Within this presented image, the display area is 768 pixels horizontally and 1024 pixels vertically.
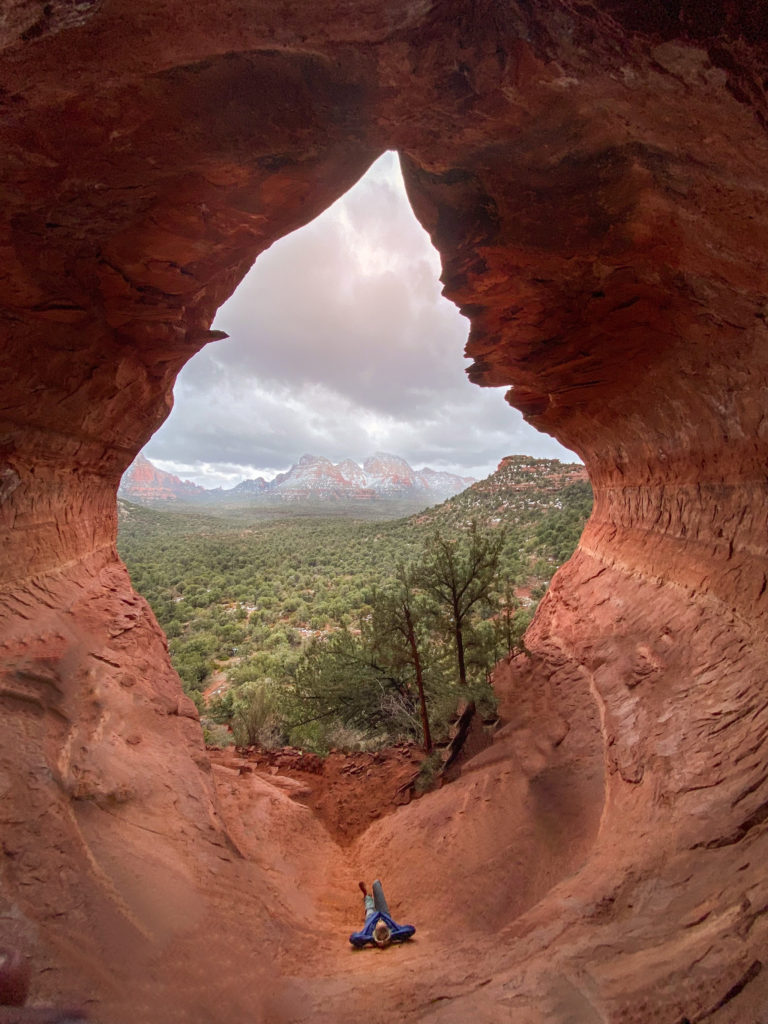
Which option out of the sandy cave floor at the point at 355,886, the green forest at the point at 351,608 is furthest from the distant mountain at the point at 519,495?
the sandy cave floor at the point at 355,886

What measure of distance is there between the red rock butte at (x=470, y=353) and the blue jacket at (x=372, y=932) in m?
0.37

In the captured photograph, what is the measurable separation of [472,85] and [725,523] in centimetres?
690

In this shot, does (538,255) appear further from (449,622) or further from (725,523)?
(449,622)

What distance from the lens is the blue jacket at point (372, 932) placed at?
5734 millimetres

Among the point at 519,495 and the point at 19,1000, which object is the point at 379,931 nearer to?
the point at 19,1000

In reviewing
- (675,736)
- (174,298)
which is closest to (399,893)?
(675,736)

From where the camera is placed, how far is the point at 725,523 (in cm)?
679

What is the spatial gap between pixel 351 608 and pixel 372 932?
23.6 meters

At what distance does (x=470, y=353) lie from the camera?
916 centimetres

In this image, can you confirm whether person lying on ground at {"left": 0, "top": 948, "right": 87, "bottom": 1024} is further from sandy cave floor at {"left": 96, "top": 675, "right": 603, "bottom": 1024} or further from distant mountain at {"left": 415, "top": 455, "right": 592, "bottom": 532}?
distant mountain at {"left": 415, "top": 455, "right": 592, "bottom": 532}

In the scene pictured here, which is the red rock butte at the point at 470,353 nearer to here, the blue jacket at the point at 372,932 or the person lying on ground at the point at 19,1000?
the person lying on ground at the point at 19,1000

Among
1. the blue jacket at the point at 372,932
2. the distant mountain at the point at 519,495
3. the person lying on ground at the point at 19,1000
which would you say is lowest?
the blue jacket at the point at 372,932

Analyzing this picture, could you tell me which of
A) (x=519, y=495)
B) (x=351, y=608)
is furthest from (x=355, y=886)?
(x=519, y=495)

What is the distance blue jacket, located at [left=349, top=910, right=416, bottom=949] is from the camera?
573cm
